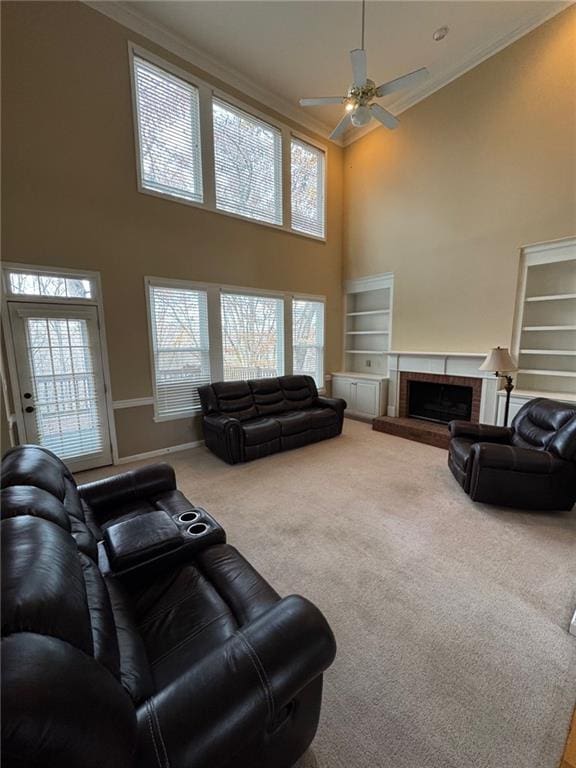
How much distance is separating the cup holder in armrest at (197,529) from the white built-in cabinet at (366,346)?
450 cm

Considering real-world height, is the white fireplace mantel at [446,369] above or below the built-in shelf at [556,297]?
Answer: below

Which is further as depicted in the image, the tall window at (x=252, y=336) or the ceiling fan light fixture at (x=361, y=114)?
the tall window at (x=252, y=336)

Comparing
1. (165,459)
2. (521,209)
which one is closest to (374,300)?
(521,209)

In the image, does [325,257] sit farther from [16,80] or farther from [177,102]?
[16,80]

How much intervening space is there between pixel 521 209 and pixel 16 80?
19.4 feet

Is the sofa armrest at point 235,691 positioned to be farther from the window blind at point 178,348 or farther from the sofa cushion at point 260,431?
the window blind at point 178,348

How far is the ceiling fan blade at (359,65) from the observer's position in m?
2.73

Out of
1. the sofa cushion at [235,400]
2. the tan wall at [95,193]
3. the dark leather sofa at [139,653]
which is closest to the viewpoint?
the dark leather sofa at [139,653]

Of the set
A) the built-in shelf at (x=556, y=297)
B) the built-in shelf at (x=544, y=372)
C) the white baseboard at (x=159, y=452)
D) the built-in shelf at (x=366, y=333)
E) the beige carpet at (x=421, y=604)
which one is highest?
the built-in shelf at (x=556, y=297)

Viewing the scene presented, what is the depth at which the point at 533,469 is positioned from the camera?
2.68m

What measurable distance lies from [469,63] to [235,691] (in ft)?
22.7

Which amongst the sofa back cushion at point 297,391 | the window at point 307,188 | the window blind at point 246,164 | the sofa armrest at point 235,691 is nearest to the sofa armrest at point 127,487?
the sofa armrest at point 235,691

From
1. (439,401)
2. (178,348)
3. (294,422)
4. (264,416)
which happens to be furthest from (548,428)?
(178,348)

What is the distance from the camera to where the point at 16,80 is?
123 inches
